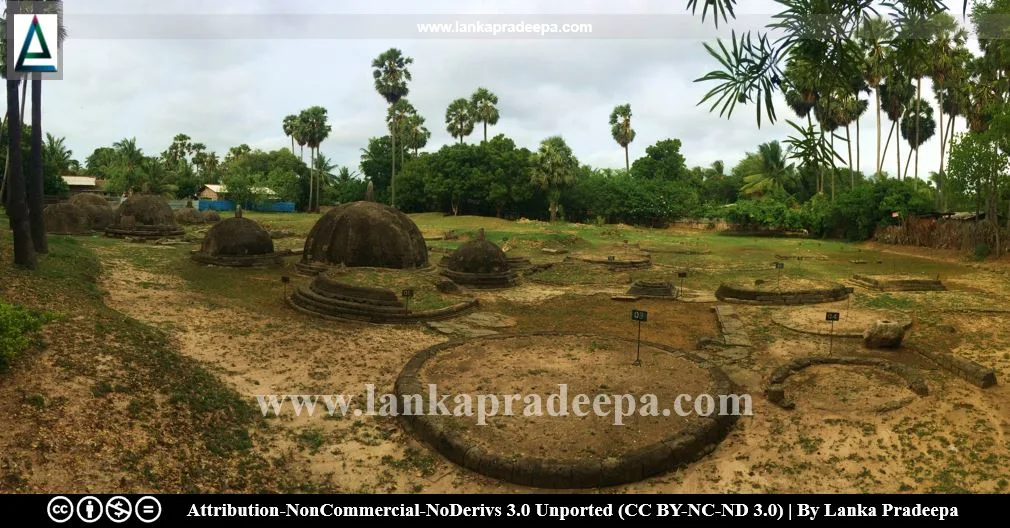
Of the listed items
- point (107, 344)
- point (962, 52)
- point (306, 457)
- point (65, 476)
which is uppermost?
point (962, 52)

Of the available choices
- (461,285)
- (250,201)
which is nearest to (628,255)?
(461,285)

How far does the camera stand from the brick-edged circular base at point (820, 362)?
8719 millimetres

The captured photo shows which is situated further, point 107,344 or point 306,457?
point 107,344

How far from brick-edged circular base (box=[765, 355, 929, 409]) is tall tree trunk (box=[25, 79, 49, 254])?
1927cm

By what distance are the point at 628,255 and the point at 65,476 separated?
1007 inches

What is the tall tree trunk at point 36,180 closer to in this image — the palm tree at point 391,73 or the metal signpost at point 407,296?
the metal signpost at point 407,296

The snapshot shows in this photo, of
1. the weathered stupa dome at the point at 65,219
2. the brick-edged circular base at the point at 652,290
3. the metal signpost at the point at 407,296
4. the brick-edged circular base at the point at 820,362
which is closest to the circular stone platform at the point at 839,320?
the brick-edged circular base at the point at 820,362

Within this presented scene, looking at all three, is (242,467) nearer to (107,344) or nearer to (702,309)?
(107,344)

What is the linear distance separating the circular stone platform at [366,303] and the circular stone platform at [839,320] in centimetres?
821

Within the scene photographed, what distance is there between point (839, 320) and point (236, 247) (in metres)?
19.9

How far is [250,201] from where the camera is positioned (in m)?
58.1

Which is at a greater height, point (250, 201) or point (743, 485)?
point (250, 201)

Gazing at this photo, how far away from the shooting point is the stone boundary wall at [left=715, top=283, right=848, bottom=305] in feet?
55.3

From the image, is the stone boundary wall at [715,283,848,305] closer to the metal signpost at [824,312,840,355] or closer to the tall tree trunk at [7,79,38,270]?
the metal signpost at [824,312,840,355]
